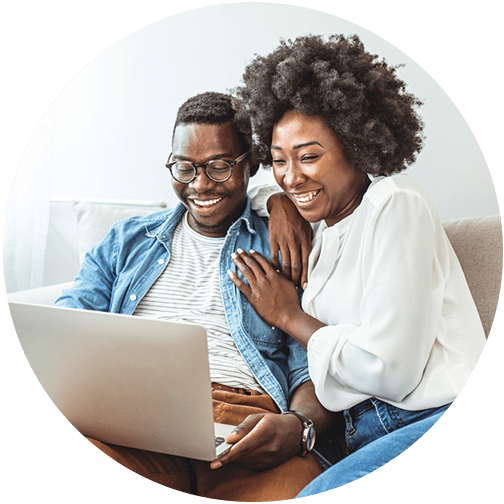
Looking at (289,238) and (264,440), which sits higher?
(289,238)

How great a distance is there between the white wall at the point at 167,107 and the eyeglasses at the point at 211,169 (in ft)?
0.22

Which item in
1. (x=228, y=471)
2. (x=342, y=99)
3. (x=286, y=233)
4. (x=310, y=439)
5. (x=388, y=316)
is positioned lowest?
(x=228, y=471)

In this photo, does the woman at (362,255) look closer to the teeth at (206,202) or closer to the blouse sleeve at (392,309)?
the blouse sleeve at (392,309)

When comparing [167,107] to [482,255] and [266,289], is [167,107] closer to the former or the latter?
[266,289]

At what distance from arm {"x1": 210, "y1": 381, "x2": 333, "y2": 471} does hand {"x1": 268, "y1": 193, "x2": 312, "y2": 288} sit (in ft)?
A: 1.24

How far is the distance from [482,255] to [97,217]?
1.20 meters

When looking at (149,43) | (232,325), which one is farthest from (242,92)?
(232,325)

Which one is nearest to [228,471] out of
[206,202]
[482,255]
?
[206,202]

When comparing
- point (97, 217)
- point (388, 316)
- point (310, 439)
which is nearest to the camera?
point (388, 316)

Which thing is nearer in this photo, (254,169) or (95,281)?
(254,169)

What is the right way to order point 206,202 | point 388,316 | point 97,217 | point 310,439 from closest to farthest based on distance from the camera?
point 388,316 < point 310,439 < point 206,202 < point 97,217

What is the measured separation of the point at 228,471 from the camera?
66.8 inches

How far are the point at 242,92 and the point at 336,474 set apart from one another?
1.13m

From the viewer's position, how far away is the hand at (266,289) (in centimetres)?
169
